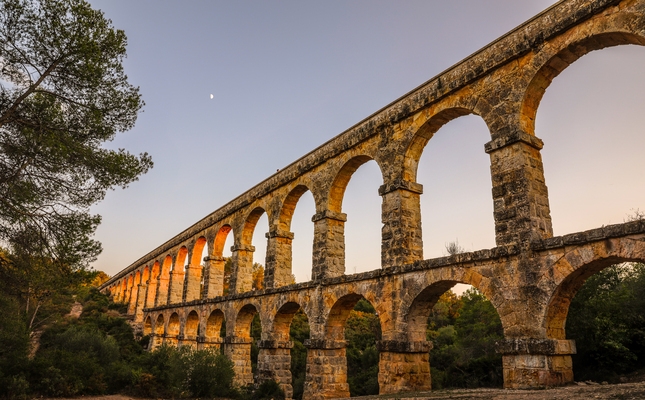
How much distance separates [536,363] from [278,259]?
908 cm

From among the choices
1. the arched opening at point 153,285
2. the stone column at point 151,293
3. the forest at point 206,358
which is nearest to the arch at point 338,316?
the forest at point 206,358

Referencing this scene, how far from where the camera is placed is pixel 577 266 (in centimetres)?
668

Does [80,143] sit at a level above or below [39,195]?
above

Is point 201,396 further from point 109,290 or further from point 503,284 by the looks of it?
point 109,290

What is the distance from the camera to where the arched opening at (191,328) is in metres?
19.9

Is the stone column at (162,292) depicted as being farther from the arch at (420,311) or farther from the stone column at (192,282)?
the arch at (420,311)

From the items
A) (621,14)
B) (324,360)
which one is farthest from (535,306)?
(324,360)

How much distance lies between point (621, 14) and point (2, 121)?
416 inches

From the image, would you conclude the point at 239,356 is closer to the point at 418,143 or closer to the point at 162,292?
the point at 418,143

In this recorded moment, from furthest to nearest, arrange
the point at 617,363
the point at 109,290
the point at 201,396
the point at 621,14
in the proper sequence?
the point at 109,290 → the point at 201,396 → the point at 617,363 → the point at 621,14

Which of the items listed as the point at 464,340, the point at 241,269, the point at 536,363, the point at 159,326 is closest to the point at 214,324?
the point at 241,269

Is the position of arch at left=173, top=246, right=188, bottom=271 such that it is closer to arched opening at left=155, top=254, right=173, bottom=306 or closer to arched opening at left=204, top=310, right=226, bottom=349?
arched opening at left=155, top=254, right=173, bottom=306

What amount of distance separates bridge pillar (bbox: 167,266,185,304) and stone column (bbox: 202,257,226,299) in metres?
4.71

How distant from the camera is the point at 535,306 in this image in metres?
7.17
